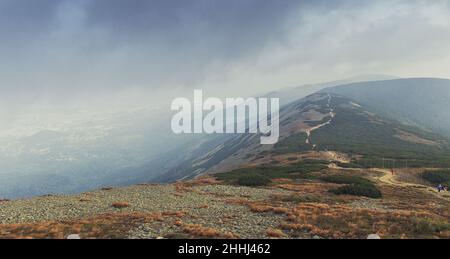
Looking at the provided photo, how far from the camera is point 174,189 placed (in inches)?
2269

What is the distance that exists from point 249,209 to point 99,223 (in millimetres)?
15517

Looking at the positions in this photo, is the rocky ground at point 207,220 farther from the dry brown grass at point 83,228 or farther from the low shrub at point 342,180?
the low shrub at point 342,180

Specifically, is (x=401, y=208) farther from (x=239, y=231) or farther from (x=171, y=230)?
(x=171, y=230)

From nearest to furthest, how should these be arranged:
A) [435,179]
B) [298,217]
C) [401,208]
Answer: [298,217]
[401,208]
[435,179]

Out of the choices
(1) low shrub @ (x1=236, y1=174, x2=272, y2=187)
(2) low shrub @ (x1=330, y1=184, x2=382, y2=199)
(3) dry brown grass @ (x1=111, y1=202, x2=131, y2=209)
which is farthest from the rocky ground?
(1) low shrub @ (x1=236, y1=174, x2=272, y2=187)

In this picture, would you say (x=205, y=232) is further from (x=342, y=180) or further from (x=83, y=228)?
(x=342, y=180)

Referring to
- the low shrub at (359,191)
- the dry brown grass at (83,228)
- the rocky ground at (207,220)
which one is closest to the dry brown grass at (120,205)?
the rocky ground at (207,220)

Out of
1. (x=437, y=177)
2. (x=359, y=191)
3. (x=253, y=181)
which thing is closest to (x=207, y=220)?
(x=359, y=191)

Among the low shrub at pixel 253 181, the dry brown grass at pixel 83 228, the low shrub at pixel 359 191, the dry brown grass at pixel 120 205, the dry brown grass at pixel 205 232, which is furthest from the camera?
the low shrub at pixel 253 181

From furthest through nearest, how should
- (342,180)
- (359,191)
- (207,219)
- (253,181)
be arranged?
1. (342,180)
2. (253,181)
3. (359,191)
4. (207,219)

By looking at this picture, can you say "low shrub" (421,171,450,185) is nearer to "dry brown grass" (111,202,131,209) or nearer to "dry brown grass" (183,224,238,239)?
"dry brown grass" (111,202,131,209)
